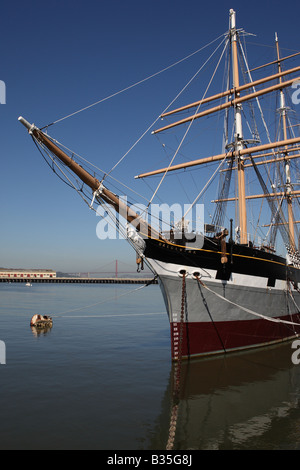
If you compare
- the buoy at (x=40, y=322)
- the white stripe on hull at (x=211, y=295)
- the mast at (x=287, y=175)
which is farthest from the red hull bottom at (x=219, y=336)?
the mast at (x=287, y=175)

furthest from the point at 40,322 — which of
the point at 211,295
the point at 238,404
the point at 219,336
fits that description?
the point at 238,404

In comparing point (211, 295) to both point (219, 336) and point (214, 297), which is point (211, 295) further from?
point (219, 336)

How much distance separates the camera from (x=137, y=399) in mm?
9852

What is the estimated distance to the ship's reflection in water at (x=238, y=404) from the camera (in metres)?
7.55

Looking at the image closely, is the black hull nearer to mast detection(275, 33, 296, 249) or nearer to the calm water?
the calm water

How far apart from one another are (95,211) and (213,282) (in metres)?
5.85

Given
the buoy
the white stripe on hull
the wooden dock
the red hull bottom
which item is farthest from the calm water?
the wooden dock

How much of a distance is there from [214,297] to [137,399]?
591cm

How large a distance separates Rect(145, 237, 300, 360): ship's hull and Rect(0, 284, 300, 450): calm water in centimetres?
83

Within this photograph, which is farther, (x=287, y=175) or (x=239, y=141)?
(x=287, y=175)

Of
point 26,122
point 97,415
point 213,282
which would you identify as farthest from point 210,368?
point 26,122

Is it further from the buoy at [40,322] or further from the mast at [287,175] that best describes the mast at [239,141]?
the buoy at [40,322]

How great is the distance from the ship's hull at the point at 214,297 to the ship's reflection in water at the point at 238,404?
0.90 meters

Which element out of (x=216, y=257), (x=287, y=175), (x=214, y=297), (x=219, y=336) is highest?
(x=287, y=175)
